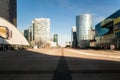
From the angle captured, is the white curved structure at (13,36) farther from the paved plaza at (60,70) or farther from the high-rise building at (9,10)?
the paved plaza at (60,70)

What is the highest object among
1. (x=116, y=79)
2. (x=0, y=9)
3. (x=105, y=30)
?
(x=0, y=9)

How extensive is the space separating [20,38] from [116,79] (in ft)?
518

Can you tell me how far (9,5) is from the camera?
180 m

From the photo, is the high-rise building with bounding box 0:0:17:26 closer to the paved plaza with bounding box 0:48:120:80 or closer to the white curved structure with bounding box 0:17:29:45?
the white curved structure with bounding box 0:17:29:45

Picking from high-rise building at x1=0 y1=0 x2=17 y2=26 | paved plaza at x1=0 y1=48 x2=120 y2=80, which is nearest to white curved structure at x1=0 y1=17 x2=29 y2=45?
high-rise building at x1=0 y1=0 x2=17 y2=26

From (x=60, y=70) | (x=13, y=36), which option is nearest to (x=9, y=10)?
(x=13, y=36)

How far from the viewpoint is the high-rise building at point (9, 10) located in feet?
551

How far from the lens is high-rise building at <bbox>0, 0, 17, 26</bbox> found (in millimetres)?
168025

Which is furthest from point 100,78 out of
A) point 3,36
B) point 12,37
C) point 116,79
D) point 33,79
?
point 12,37

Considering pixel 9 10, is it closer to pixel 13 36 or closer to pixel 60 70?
pixel 13 36

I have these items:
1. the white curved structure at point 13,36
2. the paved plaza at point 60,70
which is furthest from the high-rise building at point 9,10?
the paved plaza at point 60,70

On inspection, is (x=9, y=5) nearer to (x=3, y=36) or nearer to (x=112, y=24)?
(x=3, y=36)

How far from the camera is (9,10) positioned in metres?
179

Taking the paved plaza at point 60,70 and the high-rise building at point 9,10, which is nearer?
the paved plaza at point 60,70
